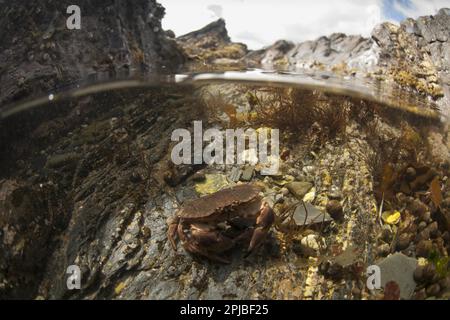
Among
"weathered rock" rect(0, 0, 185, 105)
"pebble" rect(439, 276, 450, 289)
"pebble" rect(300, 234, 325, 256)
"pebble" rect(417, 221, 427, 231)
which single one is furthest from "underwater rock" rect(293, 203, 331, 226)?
"weathered rock" rect(0, 0, 185, 105)

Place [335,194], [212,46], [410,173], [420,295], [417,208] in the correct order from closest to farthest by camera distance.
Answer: [420,295], [417,208], [335,194], [410,173], [212,46]

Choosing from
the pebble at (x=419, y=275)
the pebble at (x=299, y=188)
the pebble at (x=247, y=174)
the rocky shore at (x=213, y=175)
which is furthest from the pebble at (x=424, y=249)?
the pebble at (x=247, y=174)

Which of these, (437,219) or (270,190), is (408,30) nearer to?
(437,219)

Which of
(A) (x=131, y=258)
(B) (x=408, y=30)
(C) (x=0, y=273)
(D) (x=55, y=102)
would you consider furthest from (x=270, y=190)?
(B) (x=408, y=30)

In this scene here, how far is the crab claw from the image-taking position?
4547 millimetres

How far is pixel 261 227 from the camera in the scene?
4.58m

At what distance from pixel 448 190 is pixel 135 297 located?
5.52 m

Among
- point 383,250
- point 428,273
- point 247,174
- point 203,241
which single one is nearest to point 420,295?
point 428,273

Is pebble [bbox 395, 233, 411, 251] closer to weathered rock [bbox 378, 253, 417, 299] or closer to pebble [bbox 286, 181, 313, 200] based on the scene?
weathered rock [bbox 378, 253, 417, 299]

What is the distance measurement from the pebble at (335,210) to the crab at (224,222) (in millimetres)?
1104

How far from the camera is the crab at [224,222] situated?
4.57m

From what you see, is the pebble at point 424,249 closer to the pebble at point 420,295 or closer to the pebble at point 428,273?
the pebble at point 428,273

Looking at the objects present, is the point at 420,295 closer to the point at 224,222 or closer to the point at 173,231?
the point at 224,222

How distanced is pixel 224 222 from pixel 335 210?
5.43 feet
